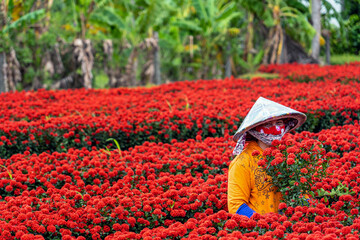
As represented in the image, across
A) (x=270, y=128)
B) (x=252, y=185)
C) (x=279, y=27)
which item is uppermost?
(x=279, y=27)

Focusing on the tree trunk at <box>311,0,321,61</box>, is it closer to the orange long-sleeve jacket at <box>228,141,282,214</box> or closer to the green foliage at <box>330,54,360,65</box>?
the green foliage at <box>330,54,360,65</box>

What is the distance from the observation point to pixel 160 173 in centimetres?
482

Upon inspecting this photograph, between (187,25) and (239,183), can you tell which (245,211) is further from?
(187,25)

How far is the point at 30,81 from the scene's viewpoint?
1614 centimetres

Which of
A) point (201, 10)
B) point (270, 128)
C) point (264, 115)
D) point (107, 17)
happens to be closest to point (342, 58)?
point (201, 10)

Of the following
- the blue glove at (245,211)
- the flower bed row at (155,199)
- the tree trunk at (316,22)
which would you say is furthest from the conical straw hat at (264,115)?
the tree trunk at (316,22)

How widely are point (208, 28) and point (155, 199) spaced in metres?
13.7

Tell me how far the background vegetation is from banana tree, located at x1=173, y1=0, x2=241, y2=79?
4cm

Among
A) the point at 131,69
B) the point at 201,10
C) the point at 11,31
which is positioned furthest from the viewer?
the point at 201,10

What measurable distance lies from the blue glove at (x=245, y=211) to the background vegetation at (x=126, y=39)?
34.1 ft

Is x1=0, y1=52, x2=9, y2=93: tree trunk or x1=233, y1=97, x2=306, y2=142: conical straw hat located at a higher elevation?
x1=0, y1=52, x2=9, y2=93: tree trunk

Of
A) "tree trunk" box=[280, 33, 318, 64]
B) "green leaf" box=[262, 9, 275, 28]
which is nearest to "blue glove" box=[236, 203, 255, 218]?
"green leaf" box=[262, 9, 275, 28]

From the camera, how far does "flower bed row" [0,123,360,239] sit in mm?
3201

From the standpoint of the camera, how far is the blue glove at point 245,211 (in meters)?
3.49
